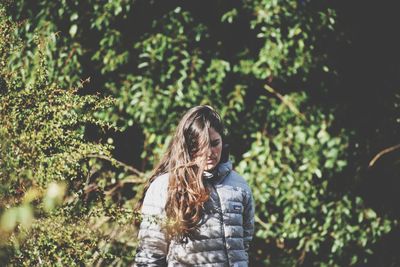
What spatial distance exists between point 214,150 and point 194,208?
0.28m

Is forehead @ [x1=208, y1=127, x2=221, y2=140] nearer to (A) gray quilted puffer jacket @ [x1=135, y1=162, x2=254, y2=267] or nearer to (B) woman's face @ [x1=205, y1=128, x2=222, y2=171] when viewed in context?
(B) woman's face @ [x1=205, y1=128, x2=222, y2=171]

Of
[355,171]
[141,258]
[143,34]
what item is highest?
[143,34]

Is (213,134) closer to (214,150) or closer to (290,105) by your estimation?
(214,150)

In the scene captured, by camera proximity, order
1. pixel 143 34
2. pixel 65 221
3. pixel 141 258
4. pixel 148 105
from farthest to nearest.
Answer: pixel 143 34
pixel 148 105
pixel 141 258
pixel 65 221

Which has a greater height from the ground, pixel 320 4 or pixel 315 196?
pixel 320 4

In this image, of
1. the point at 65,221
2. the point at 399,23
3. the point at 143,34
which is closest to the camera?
the point at 65,221

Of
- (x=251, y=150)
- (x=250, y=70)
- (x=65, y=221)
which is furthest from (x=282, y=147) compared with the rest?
(x=65, y=221)

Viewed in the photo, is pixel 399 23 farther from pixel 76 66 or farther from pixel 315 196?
pixel 76 66

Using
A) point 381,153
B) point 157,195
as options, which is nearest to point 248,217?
point 157,195

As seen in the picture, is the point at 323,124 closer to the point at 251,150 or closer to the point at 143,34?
the point at 251,150

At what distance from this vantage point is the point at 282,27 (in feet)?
15.6

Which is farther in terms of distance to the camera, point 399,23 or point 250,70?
point 399,23

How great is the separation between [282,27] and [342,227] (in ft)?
5.47

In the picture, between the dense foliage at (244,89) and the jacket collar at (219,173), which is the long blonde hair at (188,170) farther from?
the dense foliage at (244,89)
